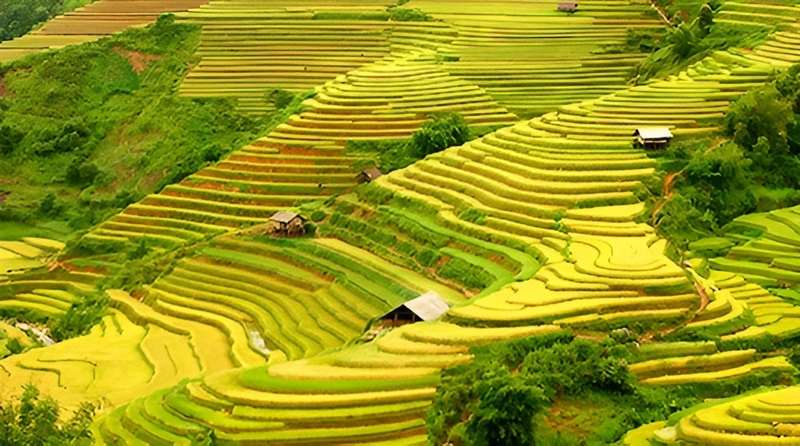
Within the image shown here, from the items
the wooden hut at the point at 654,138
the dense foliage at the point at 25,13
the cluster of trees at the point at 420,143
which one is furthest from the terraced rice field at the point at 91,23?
the wooden hut at the point at 654,138

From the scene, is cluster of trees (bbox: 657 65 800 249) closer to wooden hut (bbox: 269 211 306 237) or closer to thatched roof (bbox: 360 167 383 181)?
thatched roof (bbox: 360 167 383 181)

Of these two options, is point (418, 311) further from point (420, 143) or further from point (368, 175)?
point (420, 143)

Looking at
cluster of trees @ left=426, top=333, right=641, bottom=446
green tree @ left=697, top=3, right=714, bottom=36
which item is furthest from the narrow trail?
cluster of trees @ left=426, top=333, right=641, bottom=446

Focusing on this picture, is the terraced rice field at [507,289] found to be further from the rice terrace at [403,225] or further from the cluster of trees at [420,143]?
the cluster of trees at [420,143]

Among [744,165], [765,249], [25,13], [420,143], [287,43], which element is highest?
[287,43]

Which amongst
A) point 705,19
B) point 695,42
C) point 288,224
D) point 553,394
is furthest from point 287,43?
point 553,394

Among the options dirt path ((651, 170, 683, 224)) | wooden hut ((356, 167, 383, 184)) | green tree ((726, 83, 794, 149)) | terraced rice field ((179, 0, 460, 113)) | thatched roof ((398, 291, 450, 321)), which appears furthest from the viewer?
terraced rice field ((179, 0, 460, 113))


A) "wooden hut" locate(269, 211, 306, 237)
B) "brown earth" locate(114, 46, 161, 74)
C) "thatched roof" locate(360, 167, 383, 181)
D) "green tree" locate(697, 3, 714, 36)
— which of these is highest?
"green tree" locate(697, 3, 714, 36)
